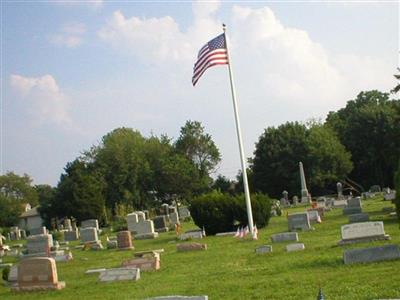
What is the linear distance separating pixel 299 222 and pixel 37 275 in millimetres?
12073

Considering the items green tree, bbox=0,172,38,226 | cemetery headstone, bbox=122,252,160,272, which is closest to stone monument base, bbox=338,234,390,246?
cemetery headstone, bbox=122,252,160,272

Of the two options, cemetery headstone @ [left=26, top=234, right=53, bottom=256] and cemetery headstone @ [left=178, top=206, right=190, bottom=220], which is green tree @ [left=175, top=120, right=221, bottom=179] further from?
cemetery headstone @ [left=26, top=234, right=53, bottom=256]

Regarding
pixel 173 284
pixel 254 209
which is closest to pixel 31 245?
pixel 254 209

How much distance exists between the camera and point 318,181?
2406 inches

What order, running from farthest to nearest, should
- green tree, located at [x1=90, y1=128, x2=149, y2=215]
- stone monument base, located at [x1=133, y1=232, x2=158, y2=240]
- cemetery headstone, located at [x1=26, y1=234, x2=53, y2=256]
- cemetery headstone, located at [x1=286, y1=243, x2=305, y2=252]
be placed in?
1. green tree, located at [x1=90, y1=128, x2=149, y2=215]
2. stone monument base, located at [x1=133, y1=232, x2=158, y2=240]
3. cemetery headstone, located at [x1=26, y1=234, x2=53, y2=256]
4. cemetery headstone, located at [x1=286, y1=243, x2=305, y2=252]

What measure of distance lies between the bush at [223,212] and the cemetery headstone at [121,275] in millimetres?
12532

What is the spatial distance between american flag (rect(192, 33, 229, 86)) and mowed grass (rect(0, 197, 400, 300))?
7.43m

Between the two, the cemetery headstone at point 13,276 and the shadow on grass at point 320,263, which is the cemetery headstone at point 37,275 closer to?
the cemetery headstone at point 13,276

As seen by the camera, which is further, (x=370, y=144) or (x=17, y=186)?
(x=17, y=186)

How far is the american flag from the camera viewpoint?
23.3 m

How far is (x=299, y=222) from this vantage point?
77.2ft

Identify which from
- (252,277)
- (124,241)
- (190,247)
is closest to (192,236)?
(124,241)

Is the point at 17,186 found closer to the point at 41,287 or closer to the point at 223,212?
the point at 223,212

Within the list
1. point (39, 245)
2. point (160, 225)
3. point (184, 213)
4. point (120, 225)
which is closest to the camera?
point (39, 245)
